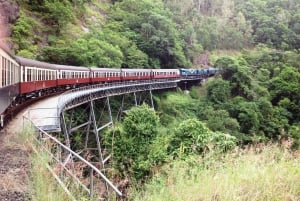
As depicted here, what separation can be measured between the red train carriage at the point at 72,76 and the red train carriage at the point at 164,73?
469 inches

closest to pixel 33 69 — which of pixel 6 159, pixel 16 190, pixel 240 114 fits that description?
pixel 6 159

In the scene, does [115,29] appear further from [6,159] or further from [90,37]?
[6,159]

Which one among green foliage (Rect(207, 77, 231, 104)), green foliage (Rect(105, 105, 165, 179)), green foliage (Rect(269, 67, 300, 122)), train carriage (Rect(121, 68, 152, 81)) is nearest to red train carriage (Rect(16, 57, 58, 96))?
green foliage (Rect(105, 105, 165, 179))

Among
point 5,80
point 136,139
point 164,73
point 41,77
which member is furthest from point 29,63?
point 164,73

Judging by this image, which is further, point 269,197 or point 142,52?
point 142,52

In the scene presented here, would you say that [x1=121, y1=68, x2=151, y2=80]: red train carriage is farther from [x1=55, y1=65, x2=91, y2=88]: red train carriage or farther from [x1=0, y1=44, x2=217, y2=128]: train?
[x1=55, y1=65, x2=91, y2=88]: red train carriage

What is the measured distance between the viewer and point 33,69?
16297 mm

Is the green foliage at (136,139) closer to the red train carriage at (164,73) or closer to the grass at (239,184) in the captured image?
the grass at (239,184)

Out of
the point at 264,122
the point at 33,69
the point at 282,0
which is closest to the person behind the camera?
the point at 33,69

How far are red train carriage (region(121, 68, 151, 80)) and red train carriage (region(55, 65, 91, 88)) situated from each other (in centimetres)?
569

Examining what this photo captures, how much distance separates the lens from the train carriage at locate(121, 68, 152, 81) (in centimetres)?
3350

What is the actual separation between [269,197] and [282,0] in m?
82.9

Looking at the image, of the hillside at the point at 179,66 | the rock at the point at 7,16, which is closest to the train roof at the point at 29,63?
the hillside at the point at 179,66

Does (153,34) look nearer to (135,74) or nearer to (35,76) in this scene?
(135,74)
